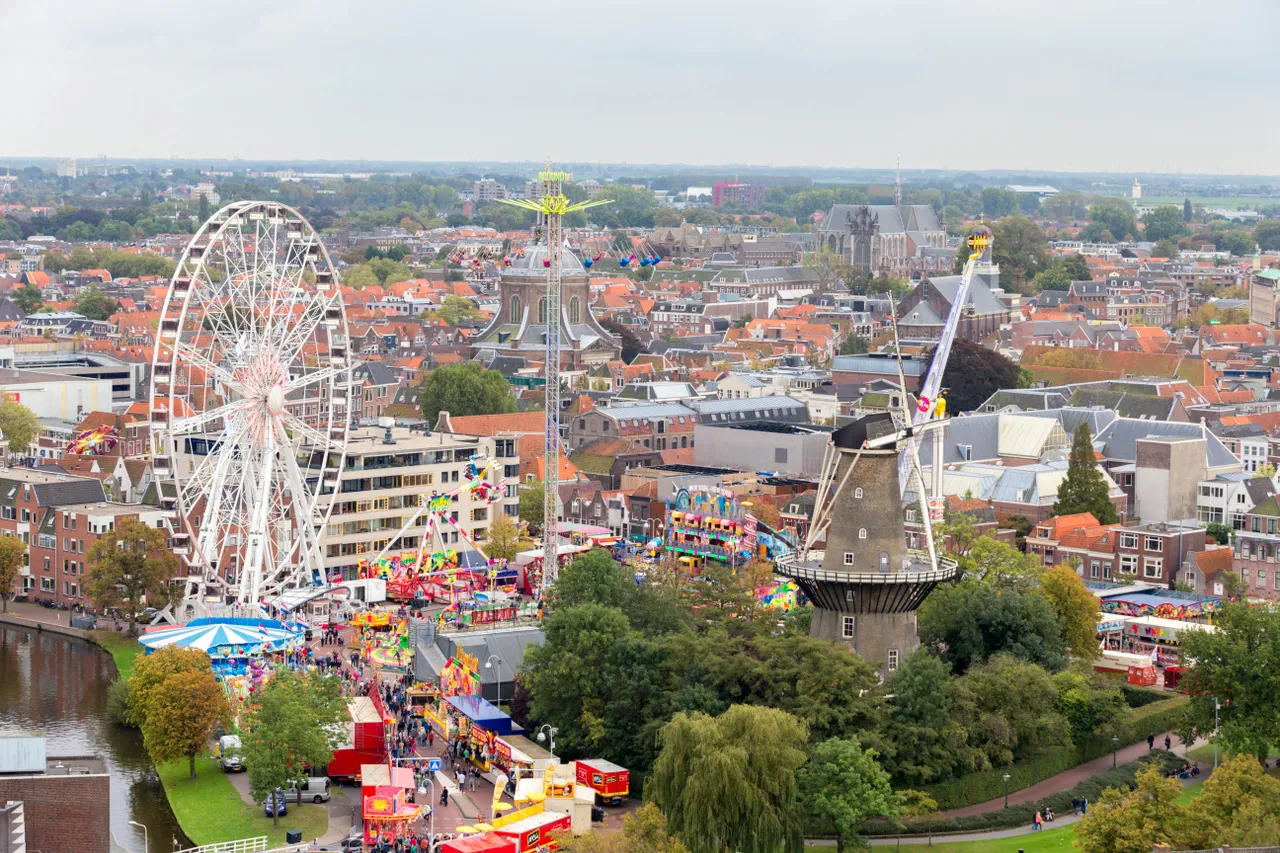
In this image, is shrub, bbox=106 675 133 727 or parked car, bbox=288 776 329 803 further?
shrub, bbox=106 675 133 727

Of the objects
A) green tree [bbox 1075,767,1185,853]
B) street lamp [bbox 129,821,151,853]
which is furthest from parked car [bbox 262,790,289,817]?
green tree [bbox 1075,767,1185,853]

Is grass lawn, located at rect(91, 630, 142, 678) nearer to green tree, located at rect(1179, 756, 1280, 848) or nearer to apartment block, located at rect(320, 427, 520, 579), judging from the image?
apartment block, located at rect(320, 427, 520, 579)

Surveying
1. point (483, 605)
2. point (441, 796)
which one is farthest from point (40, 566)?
point (441, 796)

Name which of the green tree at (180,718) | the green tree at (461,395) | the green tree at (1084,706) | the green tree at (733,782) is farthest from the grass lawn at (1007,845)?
the green tree at (461,395)

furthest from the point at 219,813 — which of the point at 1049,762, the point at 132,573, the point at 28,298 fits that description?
the point at 28,298

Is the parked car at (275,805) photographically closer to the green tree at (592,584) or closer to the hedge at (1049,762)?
the green tree at (592,584)

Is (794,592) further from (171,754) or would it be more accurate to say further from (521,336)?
(521,336)
